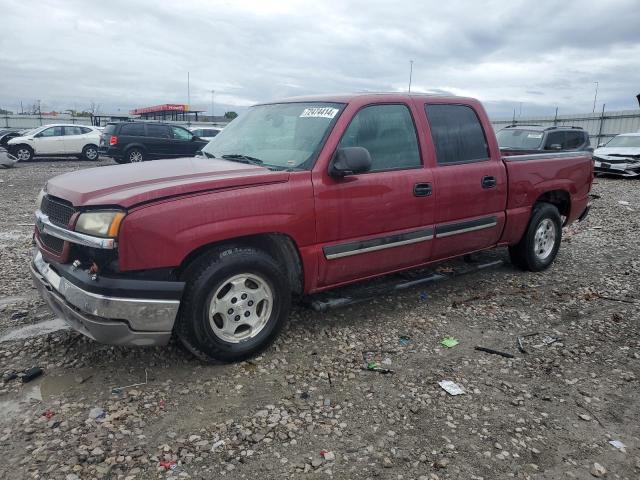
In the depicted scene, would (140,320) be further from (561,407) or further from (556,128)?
(556,128)

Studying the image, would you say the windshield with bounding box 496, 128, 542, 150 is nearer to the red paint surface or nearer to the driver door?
the red paint surface

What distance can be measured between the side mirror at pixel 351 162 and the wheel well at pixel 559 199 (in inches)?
115

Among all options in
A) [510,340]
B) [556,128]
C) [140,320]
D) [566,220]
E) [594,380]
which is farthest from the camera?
[556,128]

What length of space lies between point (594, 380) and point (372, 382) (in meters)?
1.55

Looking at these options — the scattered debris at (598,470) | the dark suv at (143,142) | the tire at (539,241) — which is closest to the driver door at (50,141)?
the dark suv at (143,142)

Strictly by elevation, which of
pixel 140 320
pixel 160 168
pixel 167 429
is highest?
pixel 160 168

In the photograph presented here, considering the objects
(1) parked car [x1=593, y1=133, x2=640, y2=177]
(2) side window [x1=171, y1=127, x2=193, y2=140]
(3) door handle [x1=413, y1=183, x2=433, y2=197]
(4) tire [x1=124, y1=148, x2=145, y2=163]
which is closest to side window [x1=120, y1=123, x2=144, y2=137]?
(4) tire [x1=124, y1=148, x2=145, y2=163]

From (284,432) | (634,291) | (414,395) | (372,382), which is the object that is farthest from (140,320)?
(634,291)

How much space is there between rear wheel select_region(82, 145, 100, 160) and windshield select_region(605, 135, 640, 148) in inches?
782

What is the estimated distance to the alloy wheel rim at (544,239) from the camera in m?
5.70

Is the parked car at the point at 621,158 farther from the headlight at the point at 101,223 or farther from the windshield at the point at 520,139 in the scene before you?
the headlight at the point at 101,223

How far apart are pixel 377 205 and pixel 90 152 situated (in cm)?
2046

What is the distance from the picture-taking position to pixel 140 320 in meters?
3.04

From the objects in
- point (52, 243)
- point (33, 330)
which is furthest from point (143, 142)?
point (52, 243)
